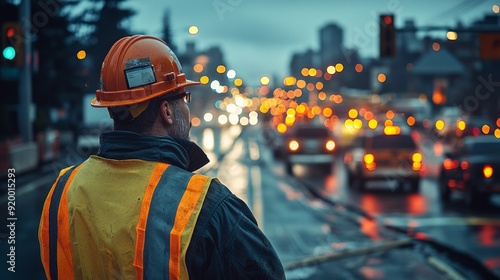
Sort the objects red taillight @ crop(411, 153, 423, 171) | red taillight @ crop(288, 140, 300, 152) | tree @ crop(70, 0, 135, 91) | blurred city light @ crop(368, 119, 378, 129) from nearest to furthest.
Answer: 1. tree @ crop(70, 0, 135, 91)
2. red taillight @ crop(411, 153, 423, 171)
3. red taillight @ crop(288, 140, 300, 152)
4. blurred city light @ crop(368, 119, 378, 129)

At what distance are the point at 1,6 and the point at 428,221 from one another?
2723 cm

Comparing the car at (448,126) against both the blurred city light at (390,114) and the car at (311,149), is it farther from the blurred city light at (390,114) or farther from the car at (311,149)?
the car at (311,149)

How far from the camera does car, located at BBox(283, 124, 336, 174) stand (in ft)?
109

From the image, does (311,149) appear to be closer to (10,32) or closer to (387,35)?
(387,35)

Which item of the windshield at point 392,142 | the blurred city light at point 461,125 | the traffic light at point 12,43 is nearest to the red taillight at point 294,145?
the windshield at point 392,142

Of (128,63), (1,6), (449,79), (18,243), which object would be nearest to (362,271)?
(18,243)

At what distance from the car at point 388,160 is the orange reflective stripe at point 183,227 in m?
20.8

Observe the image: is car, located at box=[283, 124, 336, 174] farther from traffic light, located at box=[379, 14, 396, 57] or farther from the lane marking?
the lane marking

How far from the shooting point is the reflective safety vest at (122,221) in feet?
8.80

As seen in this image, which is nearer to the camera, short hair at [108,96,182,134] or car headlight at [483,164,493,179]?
short hair at [108,96,182,134]

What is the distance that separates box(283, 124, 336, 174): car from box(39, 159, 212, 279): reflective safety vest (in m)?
→ 30.1

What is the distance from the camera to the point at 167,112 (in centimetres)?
308

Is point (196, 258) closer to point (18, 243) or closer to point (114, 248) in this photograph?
point (114, 248)

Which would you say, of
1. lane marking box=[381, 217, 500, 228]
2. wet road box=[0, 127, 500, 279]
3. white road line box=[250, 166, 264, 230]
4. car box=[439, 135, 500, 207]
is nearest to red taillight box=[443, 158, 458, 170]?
car box=[439, 135, 500, 207]
